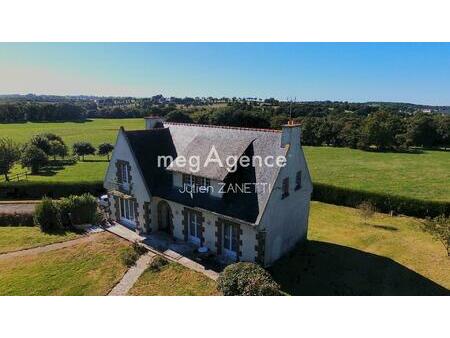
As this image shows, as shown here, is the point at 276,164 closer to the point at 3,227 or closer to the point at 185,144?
the point at 185,144

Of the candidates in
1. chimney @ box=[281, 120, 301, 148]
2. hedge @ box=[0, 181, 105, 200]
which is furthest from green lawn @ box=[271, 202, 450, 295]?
hedge @ box=[0, 181, 105, 200]

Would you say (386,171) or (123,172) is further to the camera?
(386,171)

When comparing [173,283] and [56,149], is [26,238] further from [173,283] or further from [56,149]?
[56,149]

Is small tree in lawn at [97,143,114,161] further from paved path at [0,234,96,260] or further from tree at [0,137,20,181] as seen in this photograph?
paved path at [0,234,96,260]

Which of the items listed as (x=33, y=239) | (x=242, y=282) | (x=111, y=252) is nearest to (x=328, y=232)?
(x=242, y=282)

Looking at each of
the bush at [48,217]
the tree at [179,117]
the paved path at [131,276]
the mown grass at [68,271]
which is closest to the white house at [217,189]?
the paved path at [131,276]

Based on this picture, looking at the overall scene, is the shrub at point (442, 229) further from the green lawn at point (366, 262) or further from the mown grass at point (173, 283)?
the mown grass at point (173, 283)

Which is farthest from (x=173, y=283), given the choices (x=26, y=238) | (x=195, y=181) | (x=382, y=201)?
(x=382, y=201)
